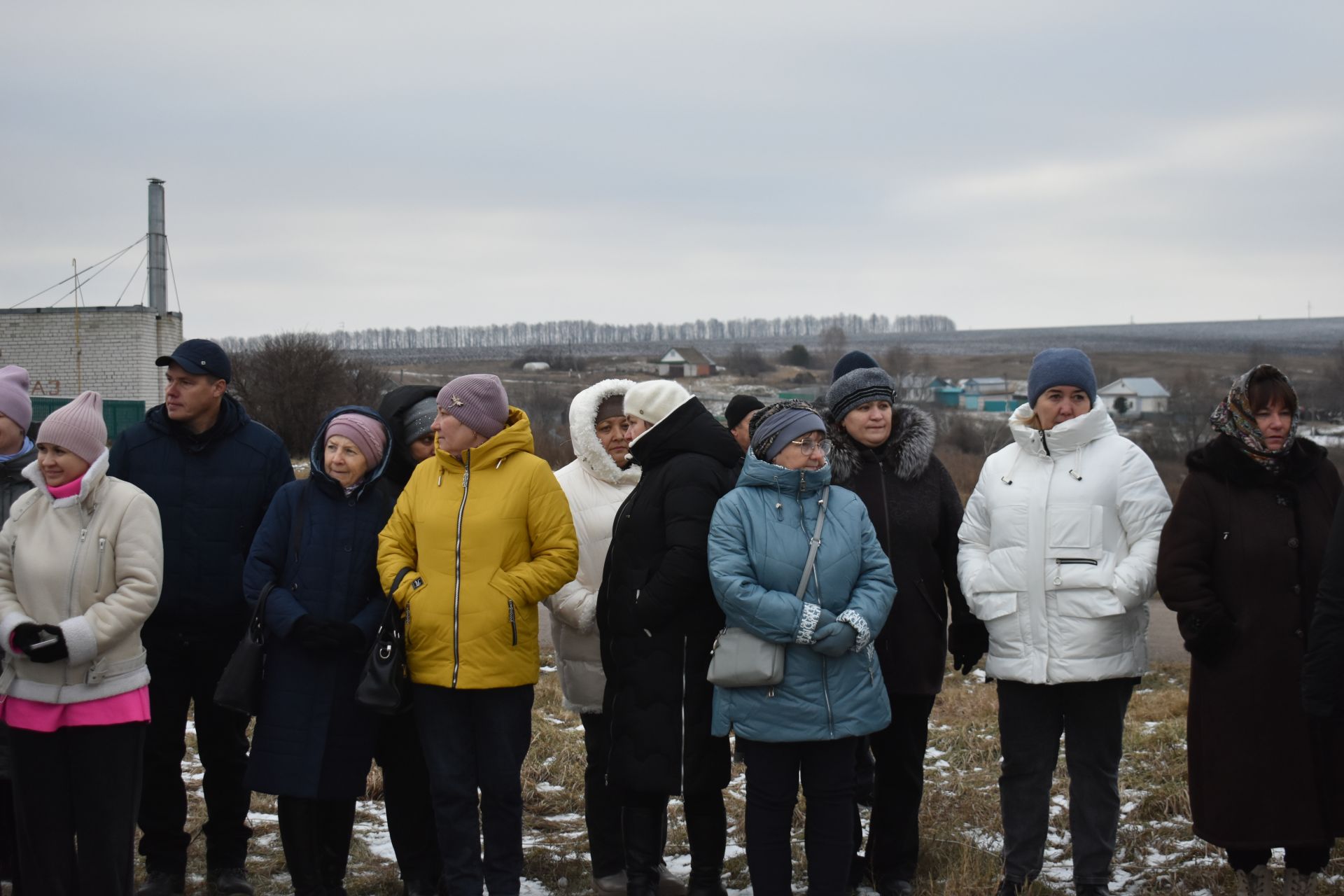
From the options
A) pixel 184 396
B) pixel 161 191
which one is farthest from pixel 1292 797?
pixel 161 191

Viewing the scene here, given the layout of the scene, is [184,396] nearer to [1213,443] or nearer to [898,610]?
[898,610]

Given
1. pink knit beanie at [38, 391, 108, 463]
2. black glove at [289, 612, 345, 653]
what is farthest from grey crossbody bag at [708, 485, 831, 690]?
pink knit beanie at [38, 391, 108, 463]

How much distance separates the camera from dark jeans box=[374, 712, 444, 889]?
4441mm

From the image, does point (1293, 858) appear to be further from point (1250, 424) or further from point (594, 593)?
point (594, 593)

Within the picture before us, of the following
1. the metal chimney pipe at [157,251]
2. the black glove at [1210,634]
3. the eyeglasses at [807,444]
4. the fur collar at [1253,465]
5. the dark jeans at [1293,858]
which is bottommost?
the dark jeans at [1293,858]

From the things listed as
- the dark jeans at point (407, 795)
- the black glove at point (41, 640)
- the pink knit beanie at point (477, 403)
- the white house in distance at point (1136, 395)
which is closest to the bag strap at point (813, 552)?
the pink knit beanie at point (477, 403)

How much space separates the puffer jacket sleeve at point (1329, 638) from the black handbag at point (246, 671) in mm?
3338

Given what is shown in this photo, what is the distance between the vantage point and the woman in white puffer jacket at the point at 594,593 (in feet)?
14.9

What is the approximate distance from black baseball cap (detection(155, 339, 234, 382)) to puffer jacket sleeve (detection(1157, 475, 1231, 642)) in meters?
3.40

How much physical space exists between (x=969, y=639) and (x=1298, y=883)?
4.36 feet

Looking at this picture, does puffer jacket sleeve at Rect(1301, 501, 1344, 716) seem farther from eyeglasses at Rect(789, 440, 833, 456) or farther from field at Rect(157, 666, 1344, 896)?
eyeglasses at Rect(789, 440, 833, 456)

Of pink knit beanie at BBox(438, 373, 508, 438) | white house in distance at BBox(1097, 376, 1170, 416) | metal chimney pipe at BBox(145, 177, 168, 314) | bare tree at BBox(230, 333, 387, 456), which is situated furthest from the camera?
white house in distance at BBox(1097, 376, 1170, 416)

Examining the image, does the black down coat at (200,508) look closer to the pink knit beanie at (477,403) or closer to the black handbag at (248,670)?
the black handbag at (248,670)

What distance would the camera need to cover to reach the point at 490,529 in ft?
13.4
